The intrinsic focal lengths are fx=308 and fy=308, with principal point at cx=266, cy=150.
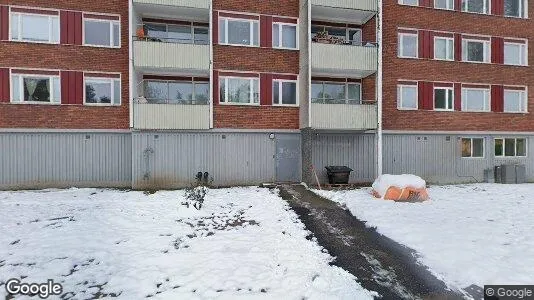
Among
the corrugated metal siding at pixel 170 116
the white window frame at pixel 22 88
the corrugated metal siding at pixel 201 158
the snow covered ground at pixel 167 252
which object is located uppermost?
the white window frame at pixel 22 88

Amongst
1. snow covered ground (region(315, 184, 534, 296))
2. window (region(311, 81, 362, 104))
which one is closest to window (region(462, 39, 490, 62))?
window (region(311, 81, 362, 104))

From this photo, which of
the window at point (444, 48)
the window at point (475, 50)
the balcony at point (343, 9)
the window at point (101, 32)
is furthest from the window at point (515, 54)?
Result: the window at point (101, 32)

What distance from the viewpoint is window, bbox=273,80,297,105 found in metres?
18.0

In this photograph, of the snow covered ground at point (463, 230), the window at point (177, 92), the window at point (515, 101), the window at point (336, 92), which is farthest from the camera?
the window at point (515, 101)

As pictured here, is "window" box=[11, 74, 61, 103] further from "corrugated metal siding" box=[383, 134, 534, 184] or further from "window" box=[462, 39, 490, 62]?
"window" box=[462, 39, 490, 62]

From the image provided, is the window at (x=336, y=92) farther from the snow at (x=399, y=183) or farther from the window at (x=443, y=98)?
the snow at (x=399, y=183)

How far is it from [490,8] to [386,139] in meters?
12.0

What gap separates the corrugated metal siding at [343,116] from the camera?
16703 mm

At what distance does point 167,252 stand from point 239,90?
11.7 m

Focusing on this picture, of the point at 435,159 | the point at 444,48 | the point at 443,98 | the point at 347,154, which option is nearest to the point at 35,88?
the point at 347,154

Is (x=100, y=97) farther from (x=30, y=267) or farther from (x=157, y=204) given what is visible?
(x=30, y=267)

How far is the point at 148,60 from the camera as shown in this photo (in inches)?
619

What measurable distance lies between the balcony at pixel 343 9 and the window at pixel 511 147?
12233mm

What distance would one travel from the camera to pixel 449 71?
19.8m
